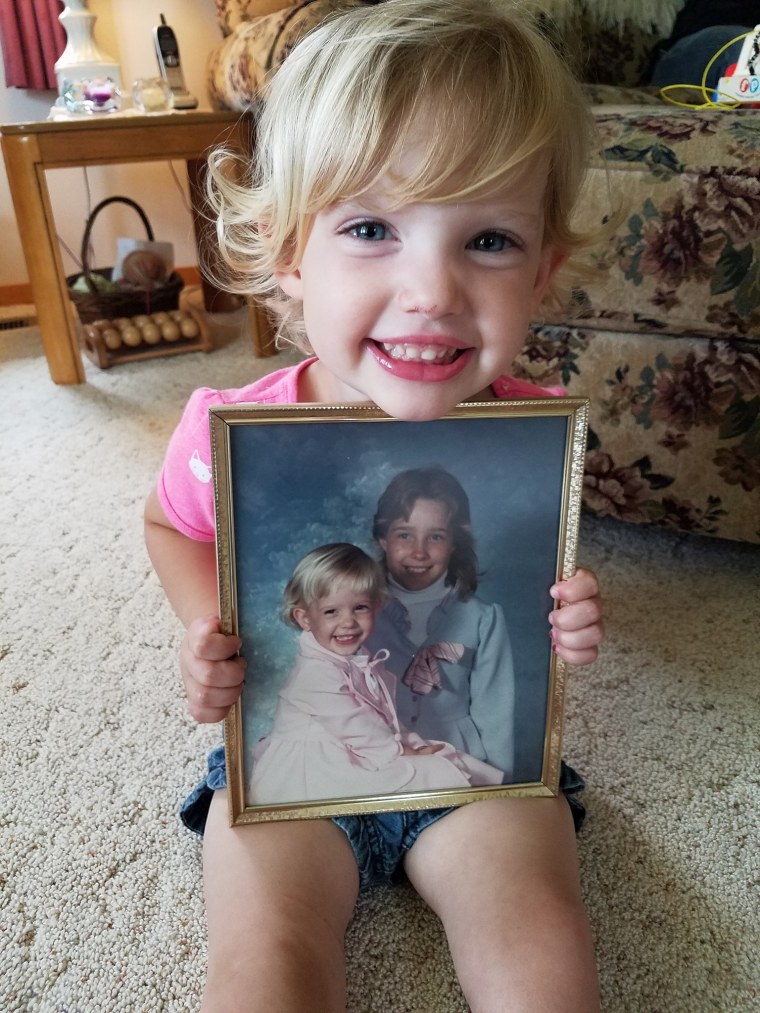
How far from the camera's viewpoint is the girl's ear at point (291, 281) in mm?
573

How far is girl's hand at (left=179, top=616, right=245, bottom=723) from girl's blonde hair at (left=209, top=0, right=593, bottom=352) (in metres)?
0.26

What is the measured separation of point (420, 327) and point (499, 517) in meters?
0.14

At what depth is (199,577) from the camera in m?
0.66

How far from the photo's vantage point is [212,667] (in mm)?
512

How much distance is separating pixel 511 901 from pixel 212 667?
25cm

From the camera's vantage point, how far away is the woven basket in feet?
5.92

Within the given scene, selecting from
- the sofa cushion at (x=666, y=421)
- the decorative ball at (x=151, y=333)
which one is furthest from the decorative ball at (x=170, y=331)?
the sofa cushion at (x=666, y=421)

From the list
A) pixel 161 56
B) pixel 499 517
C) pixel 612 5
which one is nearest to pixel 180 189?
pixel 161 56

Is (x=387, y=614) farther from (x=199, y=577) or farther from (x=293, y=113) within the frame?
(x=293, y=113)

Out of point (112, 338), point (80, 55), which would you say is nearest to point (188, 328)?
point (112, 338)

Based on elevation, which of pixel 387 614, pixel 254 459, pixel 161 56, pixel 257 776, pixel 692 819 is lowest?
pixel 692 819

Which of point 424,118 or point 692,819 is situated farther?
point 692,819

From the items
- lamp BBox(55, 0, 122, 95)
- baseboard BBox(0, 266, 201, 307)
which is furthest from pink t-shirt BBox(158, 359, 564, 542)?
baseboard BBox(0, 266, 201, 307)

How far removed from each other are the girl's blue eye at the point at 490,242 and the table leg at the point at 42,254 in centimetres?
127
